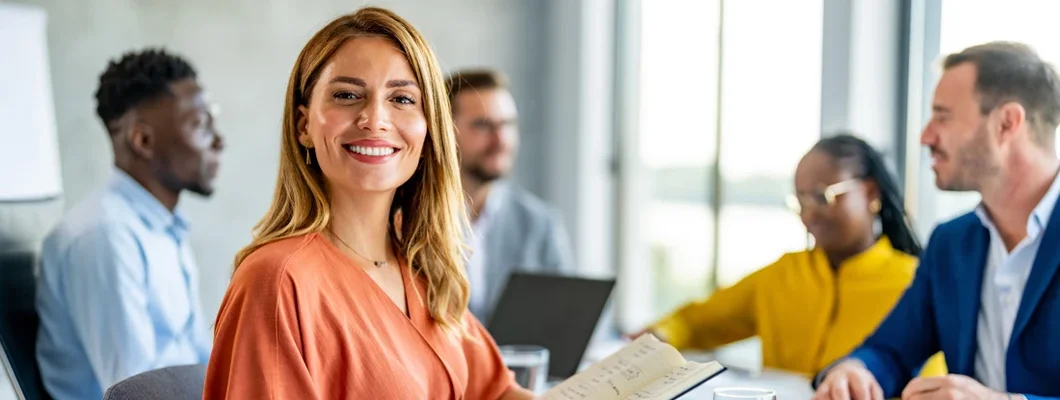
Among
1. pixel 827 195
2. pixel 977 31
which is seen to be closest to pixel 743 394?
pixel 827 195

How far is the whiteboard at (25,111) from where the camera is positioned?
104 inches

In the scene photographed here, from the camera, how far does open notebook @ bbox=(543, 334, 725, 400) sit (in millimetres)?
1389

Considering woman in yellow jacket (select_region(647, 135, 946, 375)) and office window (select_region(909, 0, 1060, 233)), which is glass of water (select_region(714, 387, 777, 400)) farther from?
office window (select_region(909, 0, 1060, 233))

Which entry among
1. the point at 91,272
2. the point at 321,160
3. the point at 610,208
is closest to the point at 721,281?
the point at 610,208

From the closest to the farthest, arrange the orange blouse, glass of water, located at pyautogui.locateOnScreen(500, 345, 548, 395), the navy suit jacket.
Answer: the orange blouse < the navy suit jacket < glass of water, located at pyautogui.locateOnScreen(500, 345, 548, 395)

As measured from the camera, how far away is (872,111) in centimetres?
280

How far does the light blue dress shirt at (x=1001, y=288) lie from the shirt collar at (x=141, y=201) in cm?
190

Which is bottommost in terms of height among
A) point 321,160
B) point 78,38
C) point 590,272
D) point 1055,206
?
point 590,272

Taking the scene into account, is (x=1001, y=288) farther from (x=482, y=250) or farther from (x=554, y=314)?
(x=482, y=250)

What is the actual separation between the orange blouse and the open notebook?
0.20 metres

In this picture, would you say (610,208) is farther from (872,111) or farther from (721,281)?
(872,111)

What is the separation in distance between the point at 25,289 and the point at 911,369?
206 cm

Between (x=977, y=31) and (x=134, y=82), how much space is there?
2.18m

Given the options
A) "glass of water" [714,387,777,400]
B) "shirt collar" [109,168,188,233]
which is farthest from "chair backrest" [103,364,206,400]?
"shirt collar" [109,168,188,233]
